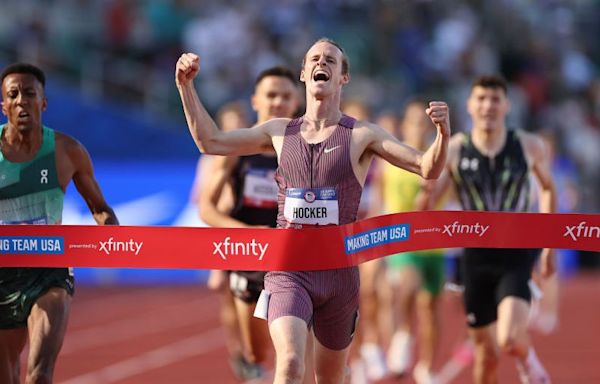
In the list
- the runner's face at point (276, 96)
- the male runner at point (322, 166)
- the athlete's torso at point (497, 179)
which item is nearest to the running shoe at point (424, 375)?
the athlete's torso at point (497, 179)

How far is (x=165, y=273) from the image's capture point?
72.6 feet

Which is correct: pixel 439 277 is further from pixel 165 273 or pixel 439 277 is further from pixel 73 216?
pixel 165 273

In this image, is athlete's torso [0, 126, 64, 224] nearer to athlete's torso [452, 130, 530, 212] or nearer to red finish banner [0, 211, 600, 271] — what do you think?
red finish banner [0, 211, 600, 271]

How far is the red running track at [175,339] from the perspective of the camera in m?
13.2

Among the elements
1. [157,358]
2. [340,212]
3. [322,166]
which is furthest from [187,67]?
[157,358]

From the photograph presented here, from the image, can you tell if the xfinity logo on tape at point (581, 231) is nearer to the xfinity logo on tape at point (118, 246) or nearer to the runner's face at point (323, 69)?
the runner's face at point (323, 69)

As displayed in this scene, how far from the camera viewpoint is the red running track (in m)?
13.2

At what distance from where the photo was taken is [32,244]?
7.67 meters

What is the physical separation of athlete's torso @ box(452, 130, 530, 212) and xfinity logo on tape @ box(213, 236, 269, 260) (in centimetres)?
290

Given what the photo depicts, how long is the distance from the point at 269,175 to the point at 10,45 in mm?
13016

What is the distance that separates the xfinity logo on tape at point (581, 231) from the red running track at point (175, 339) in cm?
456

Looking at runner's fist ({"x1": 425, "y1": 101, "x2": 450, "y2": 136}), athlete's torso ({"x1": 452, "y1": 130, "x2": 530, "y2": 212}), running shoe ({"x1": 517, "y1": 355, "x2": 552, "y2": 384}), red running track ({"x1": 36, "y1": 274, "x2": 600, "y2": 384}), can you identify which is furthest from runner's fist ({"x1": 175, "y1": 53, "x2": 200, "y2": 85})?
red running track ({"x1": 36, "y1": 274, "x2": 600, "y2": 384})

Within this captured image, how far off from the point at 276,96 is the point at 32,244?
2.89m

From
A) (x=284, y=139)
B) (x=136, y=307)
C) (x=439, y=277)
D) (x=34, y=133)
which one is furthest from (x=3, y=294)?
(x=136, y=307)
